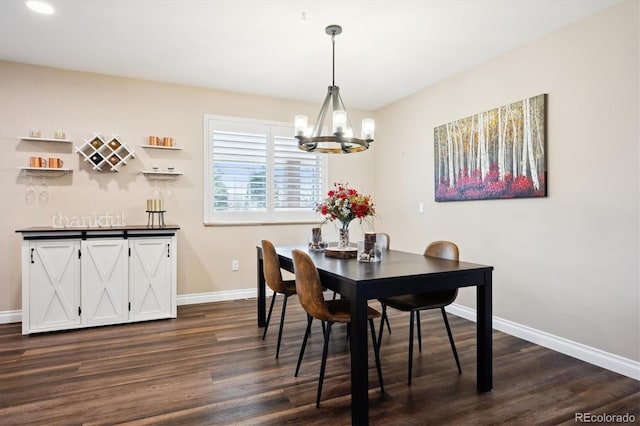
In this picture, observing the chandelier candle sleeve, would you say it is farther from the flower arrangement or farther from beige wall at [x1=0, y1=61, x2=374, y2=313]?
beige wall at [x1=0, y1=61, x2=374, y2=313]

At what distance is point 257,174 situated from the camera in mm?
4680

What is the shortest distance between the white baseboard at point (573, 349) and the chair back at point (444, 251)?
1130 mm

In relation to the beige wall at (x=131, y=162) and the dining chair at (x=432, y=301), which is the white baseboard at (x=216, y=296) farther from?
the dining chair at (x=432, y=301)

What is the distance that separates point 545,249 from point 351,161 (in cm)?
282

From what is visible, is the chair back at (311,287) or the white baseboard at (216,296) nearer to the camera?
the chair back at (311,287)

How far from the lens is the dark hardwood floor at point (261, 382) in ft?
6.59

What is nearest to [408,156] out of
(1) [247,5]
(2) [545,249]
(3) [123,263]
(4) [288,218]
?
(4) [288,218]

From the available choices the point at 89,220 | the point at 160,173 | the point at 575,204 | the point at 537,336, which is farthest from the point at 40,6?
the point at 537,336

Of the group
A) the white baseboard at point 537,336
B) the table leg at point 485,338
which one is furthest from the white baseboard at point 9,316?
the table leg at point 485,338

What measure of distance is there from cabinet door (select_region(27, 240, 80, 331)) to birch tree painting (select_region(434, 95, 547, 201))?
12.5 ft

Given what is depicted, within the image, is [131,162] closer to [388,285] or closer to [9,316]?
[9,316]

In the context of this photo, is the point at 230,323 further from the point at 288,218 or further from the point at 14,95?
the point at 14,95

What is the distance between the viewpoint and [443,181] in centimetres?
411

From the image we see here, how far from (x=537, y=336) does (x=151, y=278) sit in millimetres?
3590
